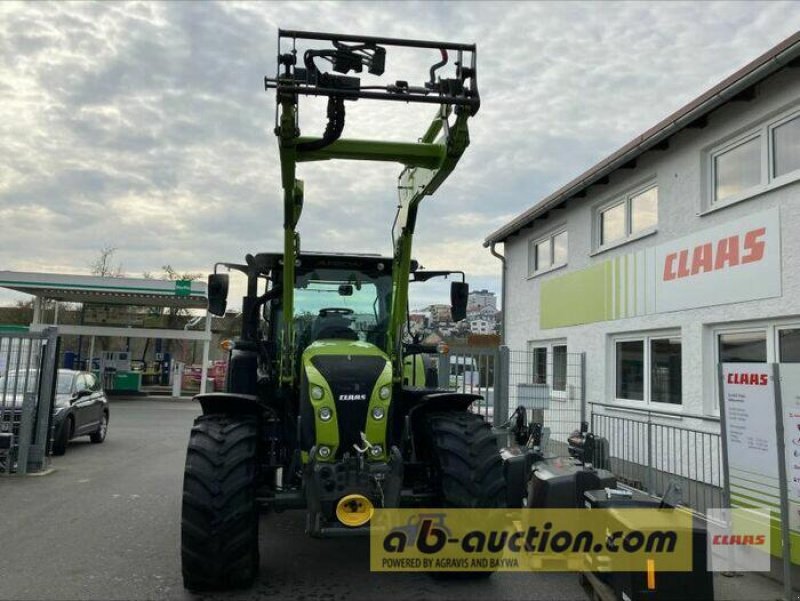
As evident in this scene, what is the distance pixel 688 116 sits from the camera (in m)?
7.63

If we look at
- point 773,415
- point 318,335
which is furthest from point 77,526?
point 773,415

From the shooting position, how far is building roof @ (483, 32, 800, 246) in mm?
6262

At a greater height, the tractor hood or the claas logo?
the tractor hood

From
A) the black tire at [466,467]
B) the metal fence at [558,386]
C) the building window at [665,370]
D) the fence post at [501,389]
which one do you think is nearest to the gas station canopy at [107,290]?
the metal fence at [558,386]

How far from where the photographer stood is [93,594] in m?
4.45

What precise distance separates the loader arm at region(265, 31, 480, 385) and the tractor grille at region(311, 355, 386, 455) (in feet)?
2.14

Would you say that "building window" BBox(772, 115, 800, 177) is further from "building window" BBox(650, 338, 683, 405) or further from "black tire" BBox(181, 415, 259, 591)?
"black tire" BBox(181, 415, 259, 591)

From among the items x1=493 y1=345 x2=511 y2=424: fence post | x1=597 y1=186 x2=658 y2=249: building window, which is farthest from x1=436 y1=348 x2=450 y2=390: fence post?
x1=597 y1=186 x2=658 y2=249: building window

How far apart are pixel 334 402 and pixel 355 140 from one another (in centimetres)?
193

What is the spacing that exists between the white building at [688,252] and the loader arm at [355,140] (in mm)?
3739

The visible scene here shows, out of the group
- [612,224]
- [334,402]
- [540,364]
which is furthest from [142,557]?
[540,364]

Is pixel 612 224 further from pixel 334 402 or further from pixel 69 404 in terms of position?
pixel 69 404
